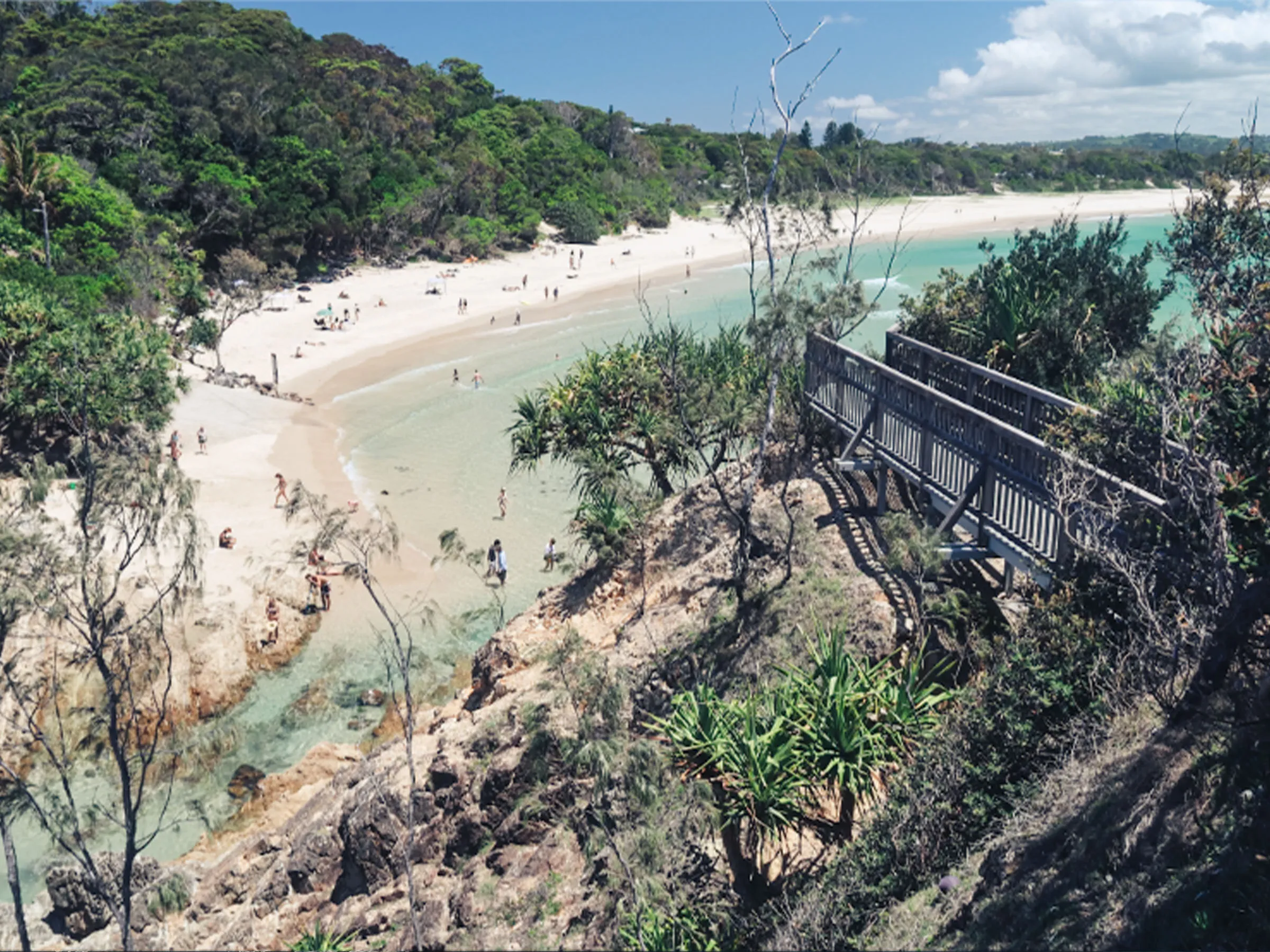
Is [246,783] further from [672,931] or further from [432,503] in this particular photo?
[432,503]

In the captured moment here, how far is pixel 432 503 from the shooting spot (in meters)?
29.6

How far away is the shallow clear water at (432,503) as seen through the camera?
18156 millimetres

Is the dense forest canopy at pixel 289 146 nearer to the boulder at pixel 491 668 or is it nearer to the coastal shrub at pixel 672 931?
the boulder at pixel 491 668

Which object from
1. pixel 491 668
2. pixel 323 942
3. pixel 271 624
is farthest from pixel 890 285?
pixel 323 942

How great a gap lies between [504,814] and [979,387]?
323 inches

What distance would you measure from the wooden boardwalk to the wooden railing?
0.06 feet

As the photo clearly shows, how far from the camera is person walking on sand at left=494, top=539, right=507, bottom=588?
2412 cm

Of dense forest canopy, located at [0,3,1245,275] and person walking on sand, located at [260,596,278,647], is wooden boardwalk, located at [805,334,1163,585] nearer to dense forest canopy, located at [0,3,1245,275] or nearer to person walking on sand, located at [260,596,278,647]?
dense forest canopy, located at [0,3,1245,275]

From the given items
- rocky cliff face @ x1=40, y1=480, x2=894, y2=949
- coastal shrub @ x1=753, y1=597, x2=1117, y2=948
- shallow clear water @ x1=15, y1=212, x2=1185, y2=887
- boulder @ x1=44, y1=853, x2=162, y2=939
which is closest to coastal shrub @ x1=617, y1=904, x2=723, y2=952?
rocky cliff face @ x1=40, y1=480, x2=894, y2=949

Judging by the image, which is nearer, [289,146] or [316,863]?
[316,863]

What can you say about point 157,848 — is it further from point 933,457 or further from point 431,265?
point 431,265

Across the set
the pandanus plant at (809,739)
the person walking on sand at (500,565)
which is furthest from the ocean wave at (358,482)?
the pandanus plant at (809,739)

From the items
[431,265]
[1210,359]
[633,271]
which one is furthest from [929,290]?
[633,271]

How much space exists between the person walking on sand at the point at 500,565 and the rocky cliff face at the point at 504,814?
8.24 metres
